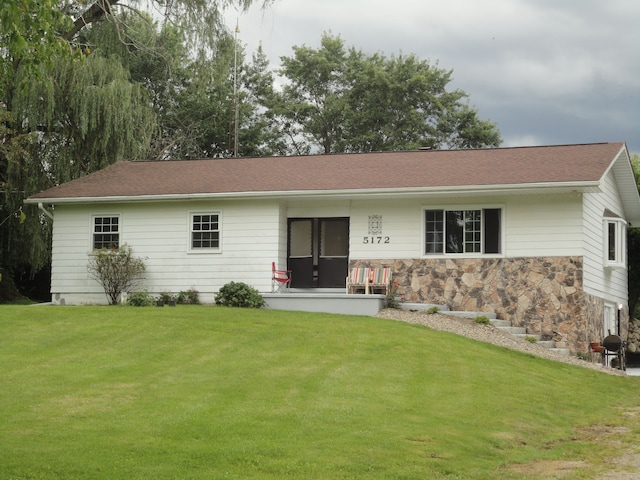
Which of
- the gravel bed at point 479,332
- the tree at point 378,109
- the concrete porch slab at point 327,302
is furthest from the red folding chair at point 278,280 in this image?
the tree at point 378,109

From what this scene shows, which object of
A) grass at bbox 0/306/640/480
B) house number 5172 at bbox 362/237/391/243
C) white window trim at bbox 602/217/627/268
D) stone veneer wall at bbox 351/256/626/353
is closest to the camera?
grass at bbox 0/306/640/480

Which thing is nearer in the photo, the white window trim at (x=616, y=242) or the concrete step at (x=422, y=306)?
the concrete step at (x=422, y=306)

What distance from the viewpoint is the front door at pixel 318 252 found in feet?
72.3

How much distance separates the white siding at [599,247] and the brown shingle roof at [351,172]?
43.5 inches

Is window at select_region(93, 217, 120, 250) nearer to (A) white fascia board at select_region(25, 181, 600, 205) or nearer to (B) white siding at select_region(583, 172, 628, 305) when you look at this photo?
(A) white fascia board at select_region(25, 181, 600, 205)

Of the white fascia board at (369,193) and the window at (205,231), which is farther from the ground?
the white fascia board at (369,193)

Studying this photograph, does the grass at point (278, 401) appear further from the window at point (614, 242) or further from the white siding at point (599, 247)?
the window at point (614, 242)

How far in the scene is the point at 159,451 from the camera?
8602 millimetres

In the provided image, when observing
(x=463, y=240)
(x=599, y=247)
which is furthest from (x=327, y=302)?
(x=599, y=247)

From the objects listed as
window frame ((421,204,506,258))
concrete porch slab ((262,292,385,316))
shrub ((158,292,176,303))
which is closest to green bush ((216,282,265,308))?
concrete porch slab ((262,292,385,316))

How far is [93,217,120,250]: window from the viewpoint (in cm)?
2284

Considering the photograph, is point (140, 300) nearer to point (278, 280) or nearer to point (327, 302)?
point (278, 280)

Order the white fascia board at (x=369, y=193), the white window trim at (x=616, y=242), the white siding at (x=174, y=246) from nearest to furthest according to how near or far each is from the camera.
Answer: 1. the white fascia board at (x=369, y=193)
2. the white siding at (x=174, y=246)
3. the white window trim at (x=616, y=242)

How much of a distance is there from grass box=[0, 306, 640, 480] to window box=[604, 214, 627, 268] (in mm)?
5989
